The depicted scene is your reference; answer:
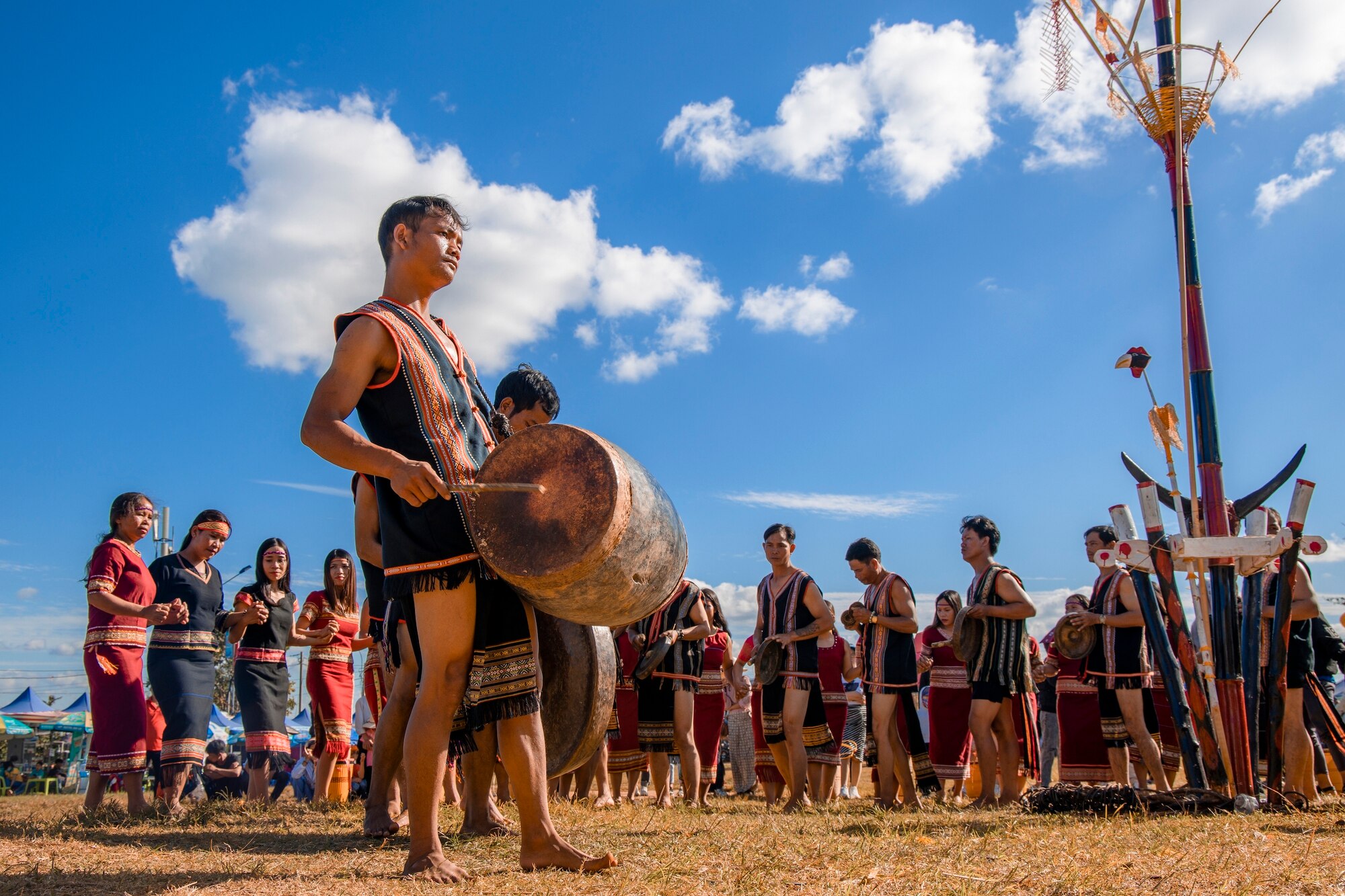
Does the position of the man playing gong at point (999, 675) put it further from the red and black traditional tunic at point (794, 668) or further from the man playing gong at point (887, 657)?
the red and black traditional tunic at point (794, 668)

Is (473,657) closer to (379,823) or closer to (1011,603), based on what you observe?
(379,823)

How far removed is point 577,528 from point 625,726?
653cm

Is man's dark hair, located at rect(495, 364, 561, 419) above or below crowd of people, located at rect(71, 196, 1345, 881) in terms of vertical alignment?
above

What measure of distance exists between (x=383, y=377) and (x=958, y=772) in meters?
6.69

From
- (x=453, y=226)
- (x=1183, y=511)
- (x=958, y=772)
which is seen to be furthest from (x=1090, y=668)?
(x=453, y=226)

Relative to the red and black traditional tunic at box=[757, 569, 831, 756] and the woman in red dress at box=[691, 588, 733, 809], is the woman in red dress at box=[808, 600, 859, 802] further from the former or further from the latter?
the woman in red dress at box=[691, 588, 733, 809]

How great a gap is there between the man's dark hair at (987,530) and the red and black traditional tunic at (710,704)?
251 cm

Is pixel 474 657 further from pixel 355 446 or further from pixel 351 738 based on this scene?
pixel 351 738

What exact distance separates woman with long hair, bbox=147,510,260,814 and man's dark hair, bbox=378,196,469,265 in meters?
3.96

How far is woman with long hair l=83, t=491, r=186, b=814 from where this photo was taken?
6465 millimetres

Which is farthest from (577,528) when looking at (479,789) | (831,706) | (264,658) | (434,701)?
(831,706)

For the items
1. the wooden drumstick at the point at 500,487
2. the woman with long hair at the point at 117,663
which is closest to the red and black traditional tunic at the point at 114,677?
the woman with long hair at the point at 117,663

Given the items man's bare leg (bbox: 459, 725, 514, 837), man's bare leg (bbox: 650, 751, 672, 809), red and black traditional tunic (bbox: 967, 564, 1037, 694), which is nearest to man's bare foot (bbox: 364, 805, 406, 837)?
man's bare leg (bbox: 459, 725, 514, 837)

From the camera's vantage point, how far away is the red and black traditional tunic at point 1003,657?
7289 mm
